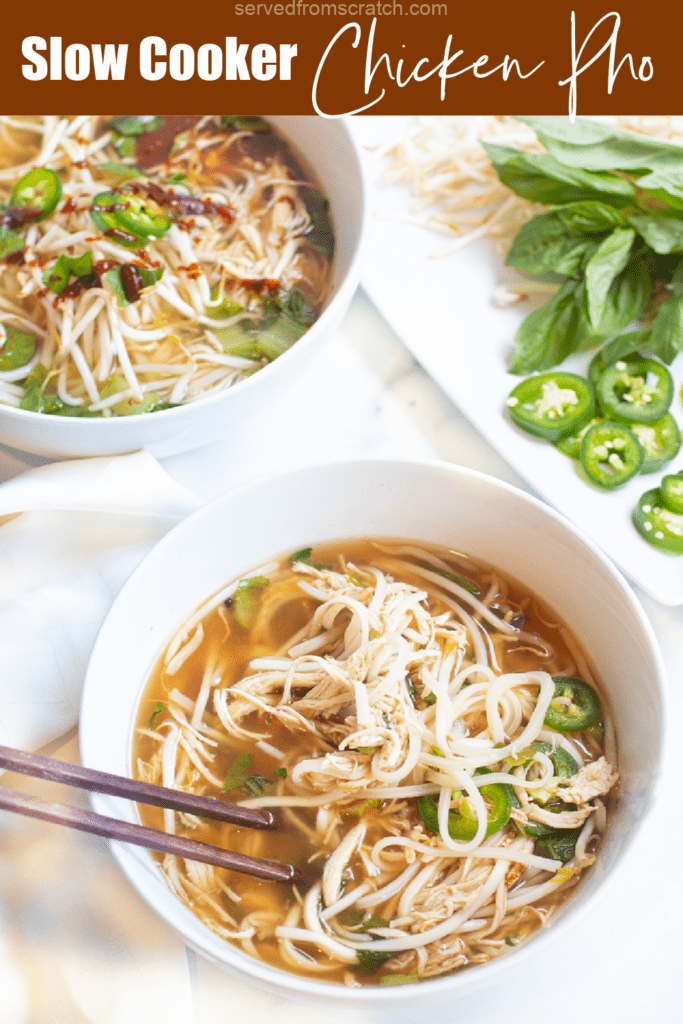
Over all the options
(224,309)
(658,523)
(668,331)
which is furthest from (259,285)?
(658,523)

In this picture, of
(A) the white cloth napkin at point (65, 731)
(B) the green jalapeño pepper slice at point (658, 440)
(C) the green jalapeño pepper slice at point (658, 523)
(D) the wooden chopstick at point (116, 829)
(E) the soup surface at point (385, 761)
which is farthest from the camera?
(B) the green jalapeño pepper slice at point (658, 440)

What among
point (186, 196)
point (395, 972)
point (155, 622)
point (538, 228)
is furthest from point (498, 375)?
point (395, 972)

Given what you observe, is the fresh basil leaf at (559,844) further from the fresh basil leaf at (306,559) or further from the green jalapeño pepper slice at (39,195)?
the green jalapeño pepper slice at (39,195)

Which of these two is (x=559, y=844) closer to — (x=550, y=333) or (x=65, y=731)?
(x=65, y=731)

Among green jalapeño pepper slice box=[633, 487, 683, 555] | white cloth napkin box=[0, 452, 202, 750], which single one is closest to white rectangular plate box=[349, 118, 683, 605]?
green jalapeño pepper slice box=[633, 487, 683, 555]

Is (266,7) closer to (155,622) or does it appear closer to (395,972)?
(155,622)

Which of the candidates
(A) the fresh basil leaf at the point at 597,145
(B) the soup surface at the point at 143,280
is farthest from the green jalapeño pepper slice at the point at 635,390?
(B) the soup surface at the point at 143,280

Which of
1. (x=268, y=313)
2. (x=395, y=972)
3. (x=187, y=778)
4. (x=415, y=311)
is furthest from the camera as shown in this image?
(x=415, y=311)

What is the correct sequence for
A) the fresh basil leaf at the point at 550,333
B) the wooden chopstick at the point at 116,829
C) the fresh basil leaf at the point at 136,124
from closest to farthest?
the wooden chopstick at the point at 116,829
the fresh basil leaf at the point at 550,333
the fresh basil leaf at the point at 136,124
